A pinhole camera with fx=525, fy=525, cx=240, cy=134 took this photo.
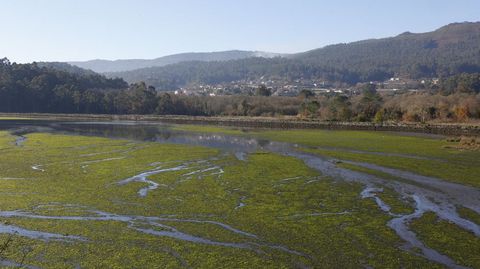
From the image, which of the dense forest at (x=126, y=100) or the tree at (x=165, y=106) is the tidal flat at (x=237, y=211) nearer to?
the dense forest at (x=126, y=100)

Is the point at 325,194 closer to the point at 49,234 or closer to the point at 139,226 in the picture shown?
the point at 139,226

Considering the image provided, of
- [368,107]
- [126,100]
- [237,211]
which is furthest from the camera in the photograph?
[126,100]

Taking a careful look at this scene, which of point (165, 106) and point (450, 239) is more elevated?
point (450, 239)

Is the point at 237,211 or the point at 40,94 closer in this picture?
the point at 237,211

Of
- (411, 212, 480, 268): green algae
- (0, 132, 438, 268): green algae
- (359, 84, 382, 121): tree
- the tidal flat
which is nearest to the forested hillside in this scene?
(359, 84, 382, 121): tree

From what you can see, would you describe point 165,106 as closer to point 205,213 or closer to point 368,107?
point 368,107

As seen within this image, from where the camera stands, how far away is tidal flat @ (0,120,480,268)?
1709 centimetres

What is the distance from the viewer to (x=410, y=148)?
53781 millimetres

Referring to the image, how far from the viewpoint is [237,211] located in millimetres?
23328

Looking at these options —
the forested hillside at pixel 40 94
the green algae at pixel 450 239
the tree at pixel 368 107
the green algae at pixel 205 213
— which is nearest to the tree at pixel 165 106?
the forested hillside at pixel 40 94

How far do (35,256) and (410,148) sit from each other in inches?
1739

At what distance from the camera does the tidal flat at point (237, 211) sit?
56.1 feet

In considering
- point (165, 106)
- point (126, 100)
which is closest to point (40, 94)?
point (126, 100)

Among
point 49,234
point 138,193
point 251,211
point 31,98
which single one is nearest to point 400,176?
point 251,211
